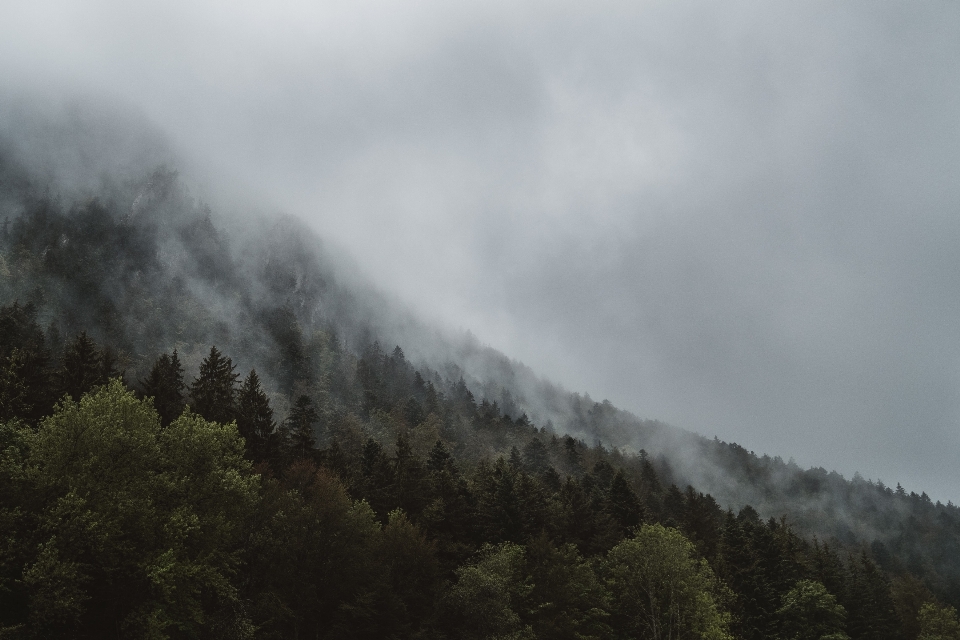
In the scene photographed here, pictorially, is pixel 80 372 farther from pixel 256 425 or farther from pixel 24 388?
pixel 256 425

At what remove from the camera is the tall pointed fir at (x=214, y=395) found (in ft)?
234

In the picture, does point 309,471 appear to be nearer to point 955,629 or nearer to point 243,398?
point 243,398

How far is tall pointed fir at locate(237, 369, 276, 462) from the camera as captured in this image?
7375 centimetres

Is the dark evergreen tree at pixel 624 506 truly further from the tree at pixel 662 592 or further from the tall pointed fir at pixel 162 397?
the tall pointed fir at pixel 162 397

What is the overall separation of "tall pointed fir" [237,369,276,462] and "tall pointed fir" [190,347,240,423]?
66.0 inches

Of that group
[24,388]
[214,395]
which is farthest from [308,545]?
[214,395]

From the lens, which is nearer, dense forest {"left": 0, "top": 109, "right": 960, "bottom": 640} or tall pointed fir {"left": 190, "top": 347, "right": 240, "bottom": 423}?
dense forest {"left": 0, "top": 109, "right": 960, "bottom": 640}

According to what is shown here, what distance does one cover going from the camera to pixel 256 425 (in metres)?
76.4

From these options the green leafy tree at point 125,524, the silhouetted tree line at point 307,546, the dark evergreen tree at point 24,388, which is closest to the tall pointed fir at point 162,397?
the silhouetted tree line at point 307,546

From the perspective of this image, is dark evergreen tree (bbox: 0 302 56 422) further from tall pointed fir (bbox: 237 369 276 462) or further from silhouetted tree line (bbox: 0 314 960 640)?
tall pointed fir (bbox: 237 369 276 462)

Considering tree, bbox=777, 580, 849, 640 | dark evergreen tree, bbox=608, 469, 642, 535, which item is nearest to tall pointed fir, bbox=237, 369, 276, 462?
dark evergreen tree, bbox=608, 469, 642, 535

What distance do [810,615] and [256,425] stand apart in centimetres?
8252

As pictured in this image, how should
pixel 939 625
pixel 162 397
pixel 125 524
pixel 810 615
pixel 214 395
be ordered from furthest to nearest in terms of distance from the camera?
pixel 939 625 < pixel 810 615 < pixel 214 395 < pixel 162 397 < pixel 125 524

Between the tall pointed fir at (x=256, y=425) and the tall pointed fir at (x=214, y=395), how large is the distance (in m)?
1.68
